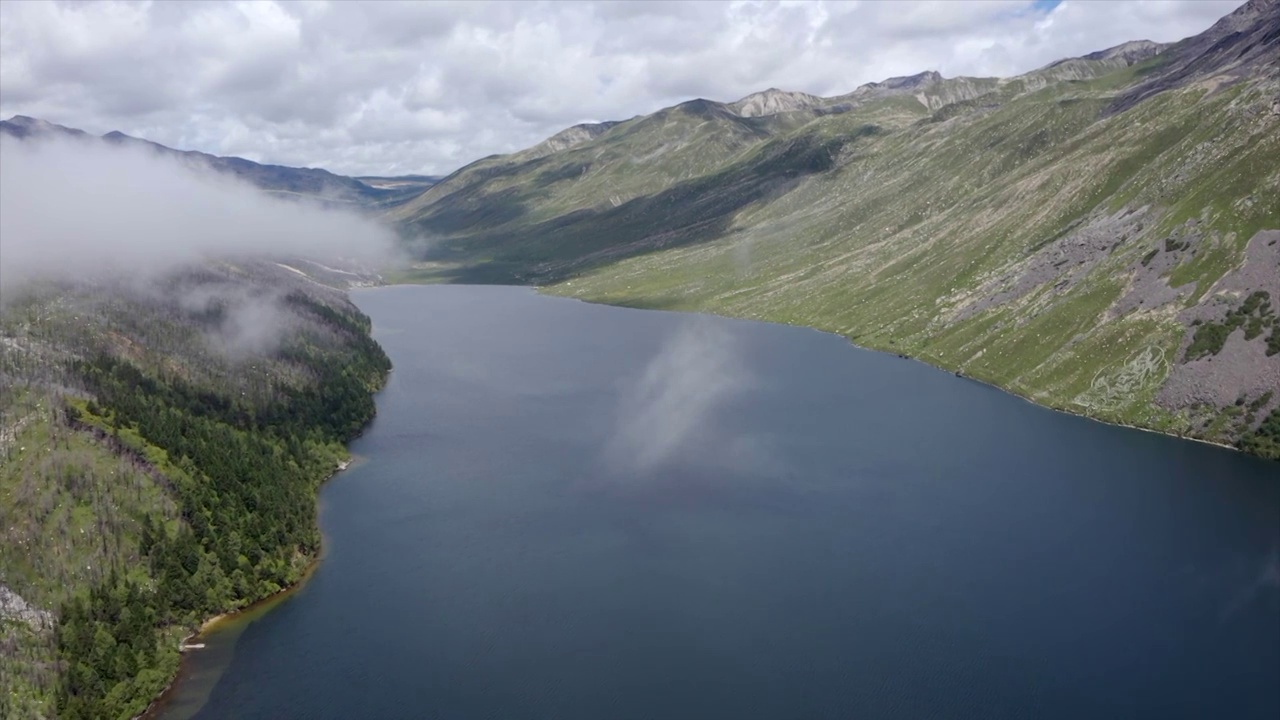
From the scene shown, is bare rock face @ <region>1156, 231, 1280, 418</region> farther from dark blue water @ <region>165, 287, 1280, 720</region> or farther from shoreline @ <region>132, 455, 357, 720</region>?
shoreline @ <region>132, 455, 357, 720</region>

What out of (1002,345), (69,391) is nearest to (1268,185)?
(1002,345)


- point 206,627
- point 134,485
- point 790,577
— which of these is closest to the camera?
point 206,627

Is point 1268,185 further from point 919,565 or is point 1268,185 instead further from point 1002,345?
point 919,565

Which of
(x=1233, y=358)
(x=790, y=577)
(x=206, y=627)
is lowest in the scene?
(x=206, y=627)

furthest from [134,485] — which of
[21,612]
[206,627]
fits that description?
[206,627]

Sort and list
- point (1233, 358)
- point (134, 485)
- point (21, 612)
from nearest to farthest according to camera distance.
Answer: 1. point (21, 612)
2. point (134, 485)
3. point (1233, 358)

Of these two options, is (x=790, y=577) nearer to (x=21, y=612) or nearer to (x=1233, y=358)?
(x=21, y=612)

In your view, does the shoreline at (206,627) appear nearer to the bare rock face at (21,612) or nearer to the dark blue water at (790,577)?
the dark blue water at (790,577)

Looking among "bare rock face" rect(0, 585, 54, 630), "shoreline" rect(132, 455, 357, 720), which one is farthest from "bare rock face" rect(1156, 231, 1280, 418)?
"bare rock face" rect(0, 585, 54, 630)
